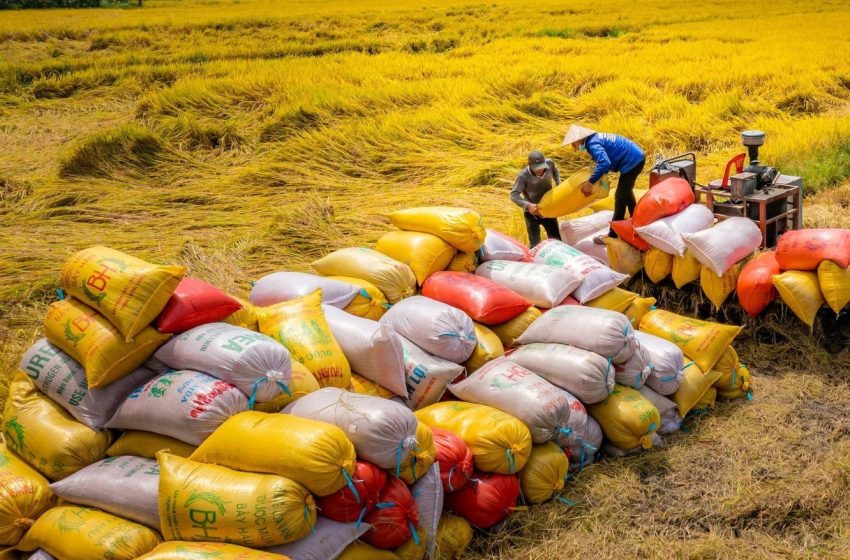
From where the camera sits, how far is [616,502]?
3.47 meters

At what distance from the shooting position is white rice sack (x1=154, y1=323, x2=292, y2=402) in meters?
3.21

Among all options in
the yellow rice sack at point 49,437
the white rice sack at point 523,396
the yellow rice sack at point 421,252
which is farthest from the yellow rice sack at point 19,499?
the yellow rice sack at point 421,252

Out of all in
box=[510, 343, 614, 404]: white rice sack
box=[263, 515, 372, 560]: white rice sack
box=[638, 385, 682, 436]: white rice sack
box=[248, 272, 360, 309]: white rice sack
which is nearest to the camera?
box=[263, 515, 372, 560]: white rice sack

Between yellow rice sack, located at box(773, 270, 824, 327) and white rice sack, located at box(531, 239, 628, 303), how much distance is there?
843 millimetres

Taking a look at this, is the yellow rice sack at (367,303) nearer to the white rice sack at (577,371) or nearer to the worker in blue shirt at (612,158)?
the white rice sack at (577,371)

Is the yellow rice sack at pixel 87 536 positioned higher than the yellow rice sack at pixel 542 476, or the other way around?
the yellow rice sack at pixel 87 536

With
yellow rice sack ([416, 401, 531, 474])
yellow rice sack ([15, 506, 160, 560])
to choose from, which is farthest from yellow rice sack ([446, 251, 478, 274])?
yellow rice sack ([15, 506, 160, 560])

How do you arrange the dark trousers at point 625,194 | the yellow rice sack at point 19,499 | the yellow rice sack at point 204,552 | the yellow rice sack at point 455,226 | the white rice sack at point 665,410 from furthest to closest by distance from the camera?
1. the dark trousers at point 625,194
2. the yellow rice sack at point 455,226
3. the white rice sack at point 665,410
4. the yellow rice sack at point 19,499
5. the yellow rice sack at point 204,552

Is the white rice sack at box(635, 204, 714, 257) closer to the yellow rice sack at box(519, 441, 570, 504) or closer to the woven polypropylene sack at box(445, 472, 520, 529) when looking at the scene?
the yellow rice sack at box(519, 441, 570, 504)

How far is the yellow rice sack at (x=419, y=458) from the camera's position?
3080mm

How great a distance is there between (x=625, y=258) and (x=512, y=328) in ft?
4.42

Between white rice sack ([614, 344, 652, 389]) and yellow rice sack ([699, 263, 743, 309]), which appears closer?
white rice sack ([614, 344, 652, 389])

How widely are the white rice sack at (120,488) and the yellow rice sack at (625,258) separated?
3275mm

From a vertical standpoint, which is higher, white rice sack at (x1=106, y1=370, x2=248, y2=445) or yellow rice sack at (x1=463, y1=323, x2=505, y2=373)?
white rice sack at (x1=106, y1=370, x2=248, y2=445)
